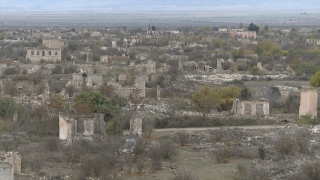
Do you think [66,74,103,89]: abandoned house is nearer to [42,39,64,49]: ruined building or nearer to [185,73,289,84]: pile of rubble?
[185,73,289,84]: pile of rubble

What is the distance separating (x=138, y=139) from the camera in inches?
790

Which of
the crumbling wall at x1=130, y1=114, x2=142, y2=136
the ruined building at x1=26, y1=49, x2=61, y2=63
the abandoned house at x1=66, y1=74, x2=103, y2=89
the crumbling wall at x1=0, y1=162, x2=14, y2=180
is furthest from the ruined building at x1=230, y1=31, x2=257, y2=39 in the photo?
the crumbling wall at x1=0, y1=162, x2=14, y2=180

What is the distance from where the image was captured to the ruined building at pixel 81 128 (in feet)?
68.8

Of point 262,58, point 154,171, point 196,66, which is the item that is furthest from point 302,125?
point 262,58

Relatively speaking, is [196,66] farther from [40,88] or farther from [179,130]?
[179,130]

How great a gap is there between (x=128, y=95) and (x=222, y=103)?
3803mm

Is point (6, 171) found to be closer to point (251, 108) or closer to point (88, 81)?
point (251, 108)

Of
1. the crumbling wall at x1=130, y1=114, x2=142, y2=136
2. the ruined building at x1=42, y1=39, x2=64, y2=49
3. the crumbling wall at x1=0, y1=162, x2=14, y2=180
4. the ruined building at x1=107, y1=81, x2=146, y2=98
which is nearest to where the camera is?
the crumbling wall at x1=0, y1=162, x2=14, y2=180

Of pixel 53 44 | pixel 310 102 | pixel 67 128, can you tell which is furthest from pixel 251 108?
pixel 53 44

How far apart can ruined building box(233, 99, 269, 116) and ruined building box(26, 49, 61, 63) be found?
73.3 feet

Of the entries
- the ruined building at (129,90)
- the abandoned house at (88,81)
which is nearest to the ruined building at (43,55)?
the abandoned house at (88,81)

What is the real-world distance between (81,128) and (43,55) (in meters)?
26.5

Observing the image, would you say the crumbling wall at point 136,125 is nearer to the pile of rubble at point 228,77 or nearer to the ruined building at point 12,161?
the ruined building at point 12,161

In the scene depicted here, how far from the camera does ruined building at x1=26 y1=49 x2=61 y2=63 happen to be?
47250mm
